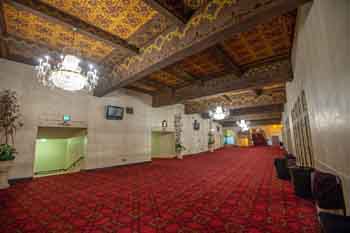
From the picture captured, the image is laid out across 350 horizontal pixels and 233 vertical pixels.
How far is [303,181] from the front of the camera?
288 centimetres

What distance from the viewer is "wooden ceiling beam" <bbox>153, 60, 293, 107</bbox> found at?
4682 millimetres

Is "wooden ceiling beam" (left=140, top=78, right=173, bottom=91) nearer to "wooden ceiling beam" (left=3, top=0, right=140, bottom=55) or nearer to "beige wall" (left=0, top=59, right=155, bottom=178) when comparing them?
"beige wall" (left=0, top=59, right=155, bottom=178)

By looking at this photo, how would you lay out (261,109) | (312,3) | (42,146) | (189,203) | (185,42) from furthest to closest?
(261,109), (42,146), (185,42), (189,203), (312,3)

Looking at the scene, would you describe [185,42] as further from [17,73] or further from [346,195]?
[17,73]

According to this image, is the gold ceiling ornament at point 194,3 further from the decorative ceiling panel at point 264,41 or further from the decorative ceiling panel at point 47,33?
the decorative ceiling panel at point 47,33

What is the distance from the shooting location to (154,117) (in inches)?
360

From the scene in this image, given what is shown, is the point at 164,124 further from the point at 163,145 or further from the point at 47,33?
the point at 47,33

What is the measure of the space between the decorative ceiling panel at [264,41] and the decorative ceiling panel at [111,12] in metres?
2.11

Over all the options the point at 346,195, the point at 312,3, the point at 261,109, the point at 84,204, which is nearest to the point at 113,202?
the point at 84,204

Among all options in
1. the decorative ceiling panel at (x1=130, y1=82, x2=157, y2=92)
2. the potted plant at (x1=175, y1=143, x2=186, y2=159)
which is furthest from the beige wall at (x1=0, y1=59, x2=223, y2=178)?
the potted plant at (x1=175, y1=143, x2=186, y2=159)

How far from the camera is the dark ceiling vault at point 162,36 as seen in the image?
2.56 m

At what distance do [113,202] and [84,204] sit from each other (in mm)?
499

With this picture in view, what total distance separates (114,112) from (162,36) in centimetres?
441

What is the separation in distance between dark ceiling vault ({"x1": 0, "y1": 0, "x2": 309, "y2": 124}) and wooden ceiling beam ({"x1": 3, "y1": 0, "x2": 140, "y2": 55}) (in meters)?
0.01
